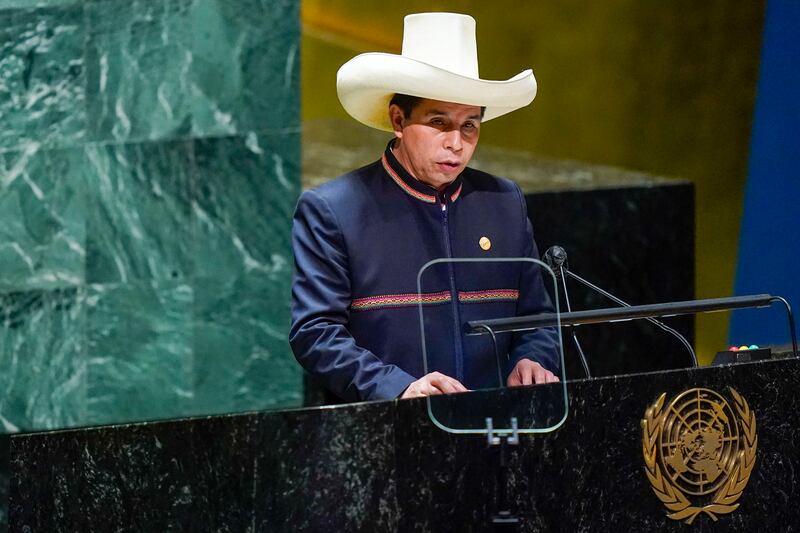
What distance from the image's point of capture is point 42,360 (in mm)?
6492

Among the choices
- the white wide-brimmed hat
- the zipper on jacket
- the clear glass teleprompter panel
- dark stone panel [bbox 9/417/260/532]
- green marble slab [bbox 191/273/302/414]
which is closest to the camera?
dark stone panel [bbox 9/417/260/532]

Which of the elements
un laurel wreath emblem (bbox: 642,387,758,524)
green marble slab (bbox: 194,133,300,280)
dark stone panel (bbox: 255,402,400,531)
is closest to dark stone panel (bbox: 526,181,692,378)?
green marble slab (bbox: 194,133,300,280)

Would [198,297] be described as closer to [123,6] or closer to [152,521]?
[123,6]

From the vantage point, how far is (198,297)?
6520 millimetres

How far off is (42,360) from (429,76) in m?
3.34

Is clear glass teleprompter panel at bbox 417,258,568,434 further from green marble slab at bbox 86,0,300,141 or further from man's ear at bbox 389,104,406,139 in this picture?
green marble slab at bbox 86,0,300,141

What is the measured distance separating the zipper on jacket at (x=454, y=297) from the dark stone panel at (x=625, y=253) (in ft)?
7.74

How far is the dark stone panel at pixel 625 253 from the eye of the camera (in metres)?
6.31

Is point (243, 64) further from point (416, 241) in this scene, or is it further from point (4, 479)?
point (416, 241)

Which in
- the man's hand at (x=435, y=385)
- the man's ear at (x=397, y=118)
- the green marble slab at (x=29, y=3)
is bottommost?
the man's hand at (x=435, y=385)

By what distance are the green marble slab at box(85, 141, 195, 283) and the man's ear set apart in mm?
2706

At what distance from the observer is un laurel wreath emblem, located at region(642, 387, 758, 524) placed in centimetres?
320

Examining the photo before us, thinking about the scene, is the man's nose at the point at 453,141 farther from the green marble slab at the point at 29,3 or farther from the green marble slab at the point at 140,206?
the green marble slab at the point at 29,3

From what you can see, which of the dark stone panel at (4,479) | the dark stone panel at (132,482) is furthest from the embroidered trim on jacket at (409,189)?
the dark stone panel at (4,479)
